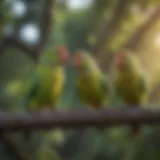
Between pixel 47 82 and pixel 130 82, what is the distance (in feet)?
0.74

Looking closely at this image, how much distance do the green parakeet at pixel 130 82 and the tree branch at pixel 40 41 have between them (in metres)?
0.24

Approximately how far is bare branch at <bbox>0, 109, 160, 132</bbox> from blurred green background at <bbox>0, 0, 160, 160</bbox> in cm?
32

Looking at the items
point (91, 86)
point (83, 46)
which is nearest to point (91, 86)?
point (91, 86)

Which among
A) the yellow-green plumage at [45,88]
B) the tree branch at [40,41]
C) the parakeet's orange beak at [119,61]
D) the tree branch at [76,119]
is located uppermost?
the tree branch at [40,41]

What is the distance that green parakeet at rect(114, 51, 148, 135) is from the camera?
4.54 ft

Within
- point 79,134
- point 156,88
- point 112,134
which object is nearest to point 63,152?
point 79,134

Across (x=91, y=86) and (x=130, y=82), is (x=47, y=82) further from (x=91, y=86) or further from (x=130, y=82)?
(x=130, y=82)

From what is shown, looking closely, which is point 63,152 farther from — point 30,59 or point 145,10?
point 145,10

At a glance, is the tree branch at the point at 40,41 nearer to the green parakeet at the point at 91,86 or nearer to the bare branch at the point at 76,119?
the green parakeet at the point at 91,86

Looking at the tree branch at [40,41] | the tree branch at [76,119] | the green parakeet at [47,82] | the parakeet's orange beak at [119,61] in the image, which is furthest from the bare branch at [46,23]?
the tree branch at [76,119]

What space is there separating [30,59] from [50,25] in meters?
0.22

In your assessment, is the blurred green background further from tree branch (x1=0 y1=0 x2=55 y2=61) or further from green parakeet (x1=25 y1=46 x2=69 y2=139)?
green parakeet (x1=25 y1=46 x2=69 y2=139)

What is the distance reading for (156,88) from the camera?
1.71 metres

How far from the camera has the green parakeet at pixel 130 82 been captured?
54.5 inches
